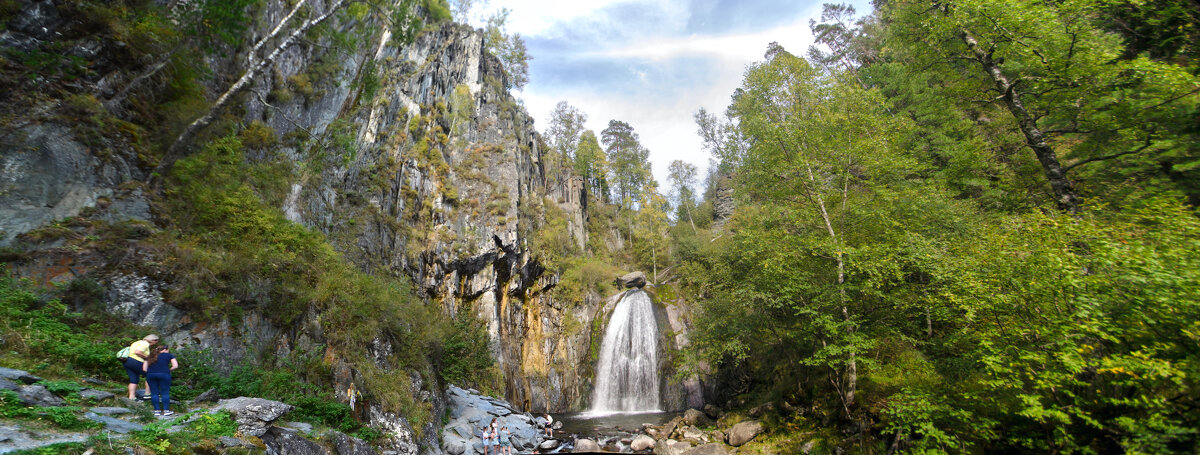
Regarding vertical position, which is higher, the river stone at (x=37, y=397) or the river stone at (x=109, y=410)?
the river stone at (x=37, y=397)

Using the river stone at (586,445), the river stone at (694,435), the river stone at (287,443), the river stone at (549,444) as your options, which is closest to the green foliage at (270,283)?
the river stone at (287,443)

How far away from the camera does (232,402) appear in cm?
626

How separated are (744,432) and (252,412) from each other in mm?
13584

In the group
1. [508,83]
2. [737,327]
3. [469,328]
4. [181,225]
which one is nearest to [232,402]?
[181,225]

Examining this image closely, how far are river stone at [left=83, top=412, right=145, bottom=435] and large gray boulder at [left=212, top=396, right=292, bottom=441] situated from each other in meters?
1.10

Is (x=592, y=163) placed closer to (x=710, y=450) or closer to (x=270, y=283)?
(x=710, y=450)

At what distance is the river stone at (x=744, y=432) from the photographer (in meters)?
14.2

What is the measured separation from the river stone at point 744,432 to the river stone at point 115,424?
14.5 metres

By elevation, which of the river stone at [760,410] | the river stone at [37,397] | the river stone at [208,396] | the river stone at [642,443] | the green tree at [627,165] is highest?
the green tree at [627,165]

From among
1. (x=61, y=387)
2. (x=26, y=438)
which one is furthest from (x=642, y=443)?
(x=26, y=438)

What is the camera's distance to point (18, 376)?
192 inches

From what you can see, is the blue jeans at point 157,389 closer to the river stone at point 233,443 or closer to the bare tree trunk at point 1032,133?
the river stone at point 233,443

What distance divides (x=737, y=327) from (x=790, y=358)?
6.52 feet

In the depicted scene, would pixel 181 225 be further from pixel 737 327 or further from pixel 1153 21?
pixel 1153 21
